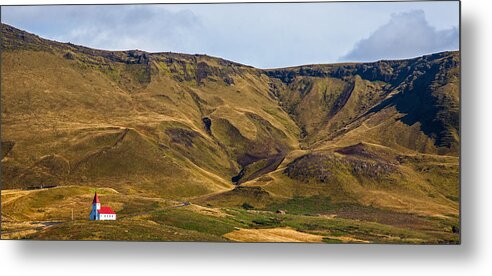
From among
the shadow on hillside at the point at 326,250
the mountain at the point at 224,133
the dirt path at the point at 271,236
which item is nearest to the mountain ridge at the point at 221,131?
the mountain at the point at 224,133

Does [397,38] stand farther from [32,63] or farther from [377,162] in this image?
[32,63]

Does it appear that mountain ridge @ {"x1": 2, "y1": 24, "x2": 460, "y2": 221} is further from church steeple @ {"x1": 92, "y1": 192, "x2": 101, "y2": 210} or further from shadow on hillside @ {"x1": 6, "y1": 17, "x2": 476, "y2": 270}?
church steeple @ {"x1": 92, "y1": 192, "x2": 101, "y2": 210}

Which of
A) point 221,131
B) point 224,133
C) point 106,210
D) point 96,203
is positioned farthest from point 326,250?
point 224,133

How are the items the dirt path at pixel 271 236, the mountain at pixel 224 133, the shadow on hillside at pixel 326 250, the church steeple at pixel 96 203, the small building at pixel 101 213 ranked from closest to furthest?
the shadow on hillside at pixel 326 250 → the dirt path at pixel 271 236 → the small building at pixel 101 213 → the church steeple at pixel 96 203 → the mountain at pixel 224 133

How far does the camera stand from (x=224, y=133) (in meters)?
26.3

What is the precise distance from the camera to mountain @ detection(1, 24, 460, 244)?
65.5ft

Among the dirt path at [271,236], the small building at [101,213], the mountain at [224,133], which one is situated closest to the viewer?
the dirt path at [271,236]

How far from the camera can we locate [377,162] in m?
22.8

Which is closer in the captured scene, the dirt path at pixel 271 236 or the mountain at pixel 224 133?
the dirt path at pixel 271 236

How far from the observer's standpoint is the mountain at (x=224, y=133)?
19953 millimetres

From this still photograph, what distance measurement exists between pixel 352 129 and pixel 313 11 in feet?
21.7

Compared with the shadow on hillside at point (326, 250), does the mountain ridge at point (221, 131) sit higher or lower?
higher

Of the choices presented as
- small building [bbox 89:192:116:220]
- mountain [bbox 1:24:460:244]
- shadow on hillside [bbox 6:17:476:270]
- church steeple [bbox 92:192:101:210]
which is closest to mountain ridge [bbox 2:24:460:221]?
mountain [bbox 1:24:460:244]

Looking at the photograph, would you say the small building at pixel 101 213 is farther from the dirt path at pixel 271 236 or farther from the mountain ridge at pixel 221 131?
the dirt path at pixel 271 236
